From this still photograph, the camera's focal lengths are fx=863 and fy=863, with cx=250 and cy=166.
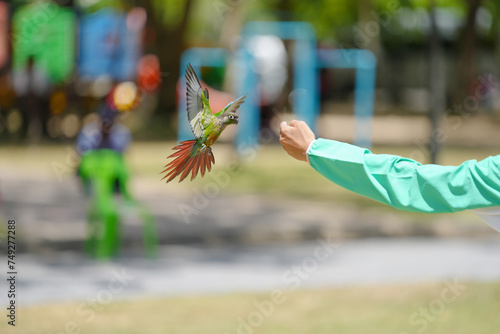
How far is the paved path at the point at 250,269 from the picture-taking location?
737cm

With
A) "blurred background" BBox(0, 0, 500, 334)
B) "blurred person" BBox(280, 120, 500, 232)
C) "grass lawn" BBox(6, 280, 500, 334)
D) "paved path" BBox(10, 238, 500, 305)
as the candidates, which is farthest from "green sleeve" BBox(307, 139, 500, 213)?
"paved path" BBox(10, 238, 500, 305)

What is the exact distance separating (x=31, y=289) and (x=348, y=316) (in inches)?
106

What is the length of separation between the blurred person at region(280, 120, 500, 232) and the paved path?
170 inches

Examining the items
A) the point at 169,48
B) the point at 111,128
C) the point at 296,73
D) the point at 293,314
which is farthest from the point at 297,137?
the point at 169,48

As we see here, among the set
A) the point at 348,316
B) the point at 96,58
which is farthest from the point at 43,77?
the point at 348,316

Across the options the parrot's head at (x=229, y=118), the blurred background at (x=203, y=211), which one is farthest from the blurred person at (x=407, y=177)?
the blurred background at (x=203, y=211)

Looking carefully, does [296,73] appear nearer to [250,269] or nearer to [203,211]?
[203,211]

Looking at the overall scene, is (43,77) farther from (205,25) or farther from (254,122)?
(205,25)

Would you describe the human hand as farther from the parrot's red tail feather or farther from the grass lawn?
the grass lawn

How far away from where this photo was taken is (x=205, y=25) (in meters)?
48.3

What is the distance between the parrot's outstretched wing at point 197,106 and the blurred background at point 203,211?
2.23 feet

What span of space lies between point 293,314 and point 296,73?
53.7 ft

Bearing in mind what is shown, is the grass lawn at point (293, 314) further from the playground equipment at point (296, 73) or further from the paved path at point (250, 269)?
Answer: the playground equipment at point (296, 73)

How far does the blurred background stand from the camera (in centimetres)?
652
